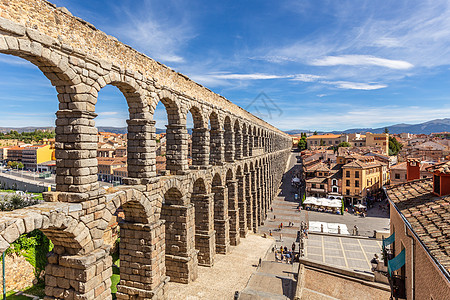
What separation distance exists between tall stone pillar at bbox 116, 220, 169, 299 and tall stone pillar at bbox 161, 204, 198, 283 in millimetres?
3159

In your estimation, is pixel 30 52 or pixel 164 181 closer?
pixel 30 52

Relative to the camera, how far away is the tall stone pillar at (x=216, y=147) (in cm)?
2330

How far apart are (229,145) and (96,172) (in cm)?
1683

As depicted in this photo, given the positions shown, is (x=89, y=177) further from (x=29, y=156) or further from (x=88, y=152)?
(x=29, y=156)

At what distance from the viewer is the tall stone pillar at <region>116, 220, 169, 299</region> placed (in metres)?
13.5

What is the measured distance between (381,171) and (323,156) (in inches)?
624

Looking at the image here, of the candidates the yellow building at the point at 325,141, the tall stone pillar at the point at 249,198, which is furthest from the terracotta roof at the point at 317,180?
the yellow building at the point at 325,141

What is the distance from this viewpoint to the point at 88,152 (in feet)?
32.5

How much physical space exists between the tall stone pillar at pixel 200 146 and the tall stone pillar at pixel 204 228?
99.0 inches

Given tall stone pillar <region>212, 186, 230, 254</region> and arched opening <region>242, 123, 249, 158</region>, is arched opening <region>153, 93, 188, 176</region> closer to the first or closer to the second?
tall stone pillar <region>212, 186, 230, 254</region>

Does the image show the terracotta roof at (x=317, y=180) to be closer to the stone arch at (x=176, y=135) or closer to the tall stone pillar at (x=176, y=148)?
the tall stone pillar at (x=176, y=148)

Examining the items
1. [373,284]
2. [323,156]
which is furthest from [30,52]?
[323,156]

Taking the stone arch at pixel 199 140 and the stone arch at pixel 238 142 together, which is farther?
the stone arch at pixel 238 142

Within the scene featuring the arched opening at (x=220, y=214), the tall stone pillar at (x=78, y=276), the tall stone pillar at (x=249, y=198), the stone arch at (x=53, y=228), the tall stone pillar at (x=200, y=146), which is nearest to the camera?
the stone arch at (x=53, y=228)
